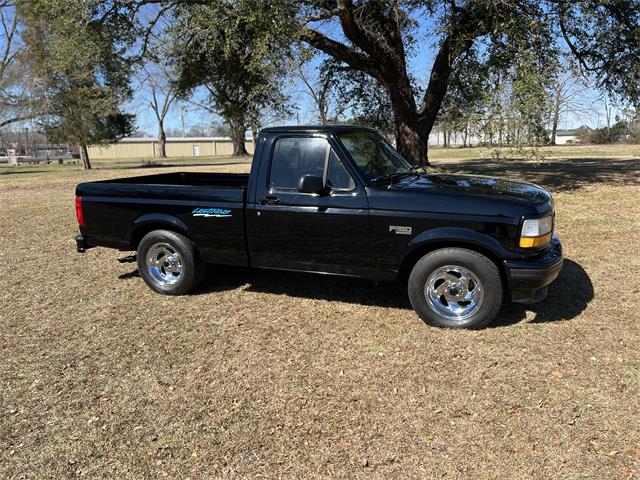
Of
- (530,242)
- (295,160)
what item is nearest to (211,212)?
(295,160)

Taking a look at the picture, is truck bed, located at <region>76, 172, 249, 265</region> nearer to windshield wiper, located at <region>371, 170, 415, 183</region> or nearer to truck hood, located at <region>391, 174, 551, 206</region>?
windshield wiper, located at <region>371, 170, 415, 183</region>

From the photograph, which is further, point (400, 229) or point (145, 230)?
point (145, 230)

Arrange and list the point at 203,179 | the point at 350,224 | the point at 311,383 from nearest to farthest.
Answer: the point at 311,383, the point at 350,224, the point at 203,179

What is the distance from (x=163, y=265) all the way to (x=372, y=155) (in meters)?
2.63

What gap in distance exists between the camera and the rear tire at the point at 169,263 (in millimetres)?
5449

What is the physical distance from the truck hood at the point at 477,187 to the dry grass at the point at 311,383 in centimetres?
113

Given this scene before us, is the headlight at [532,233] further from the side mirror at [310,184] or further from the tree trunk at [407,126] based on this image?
the tree trunk at [407,126]

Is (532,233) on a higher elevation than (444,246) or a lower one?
higher

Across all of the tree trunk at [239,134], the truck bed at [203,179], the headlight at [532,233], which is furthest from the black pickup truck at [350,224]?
the tree trunk at [239,134]

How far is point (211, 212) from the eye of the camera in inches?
205

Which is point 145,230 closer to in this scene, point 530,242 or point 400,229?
point 400,229

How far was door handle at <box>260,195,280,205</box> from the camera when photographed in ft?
16.1

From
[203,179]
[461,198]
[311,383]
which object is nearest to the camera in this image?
[311,383]

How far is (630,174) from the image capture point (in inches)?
605
